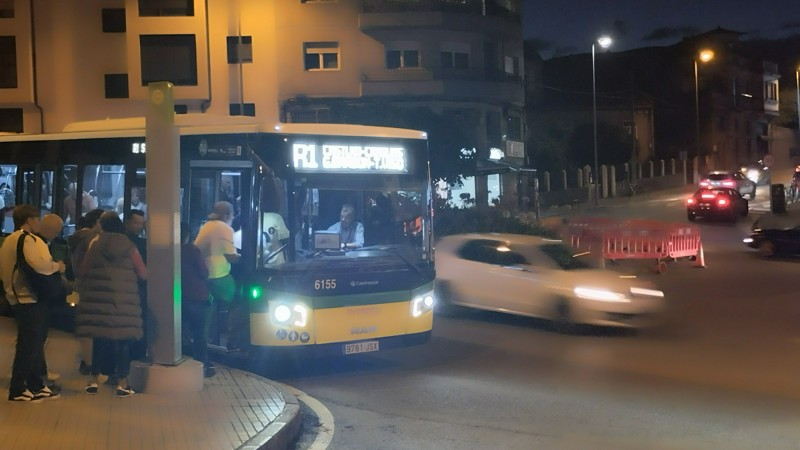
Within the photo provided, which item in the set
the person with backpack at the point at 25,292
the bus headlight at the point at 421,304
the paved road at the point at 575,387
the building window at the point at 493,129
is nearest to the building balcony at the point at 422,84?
the building window at the point at 493,129

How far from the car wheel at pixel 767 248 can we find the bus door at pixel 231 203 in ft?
65.8

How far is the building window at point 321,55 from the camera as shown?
4466 centimetres

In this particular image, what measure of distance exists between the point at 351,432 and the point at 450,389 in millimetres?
2117

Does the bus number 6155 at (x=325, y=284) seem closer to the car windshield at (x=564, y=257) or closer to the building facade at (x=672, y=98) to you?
the car windshield at (x=564, y=257)

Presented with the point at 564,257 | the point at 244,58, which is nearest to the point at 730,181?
the point at 244,58

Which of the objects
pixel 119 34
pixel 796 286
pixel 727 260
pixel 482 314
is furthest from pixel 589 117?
pixel 482 314

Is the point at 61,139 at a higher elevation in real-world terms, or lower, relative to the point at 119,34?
lower

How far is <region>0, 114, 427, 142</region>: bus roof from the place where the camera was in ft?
34.9

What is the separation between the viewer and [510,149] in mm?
48969

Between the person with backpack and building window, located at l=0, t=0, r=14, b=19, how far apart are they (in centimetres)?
4149

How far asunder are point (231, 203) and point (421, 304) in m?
2.58

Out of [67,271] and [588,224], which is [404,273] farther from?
[588,224]

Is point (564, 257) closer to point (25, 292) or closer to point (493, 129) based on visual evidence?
point (25, 292)

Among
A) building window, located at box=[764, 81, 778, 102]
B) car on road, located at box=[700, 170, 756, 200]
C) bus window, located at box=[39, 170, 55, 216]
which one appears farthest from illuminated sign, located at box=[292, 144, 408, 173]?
building window, located at box=[764, 81, 778, 102]
